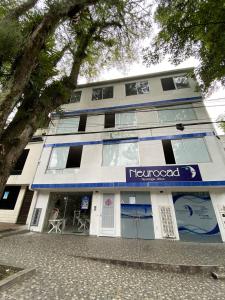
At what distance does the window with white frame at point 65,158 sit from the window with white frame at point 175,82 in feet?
27.2

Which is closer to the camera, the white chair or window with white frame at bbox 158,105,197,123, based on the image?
the white chair

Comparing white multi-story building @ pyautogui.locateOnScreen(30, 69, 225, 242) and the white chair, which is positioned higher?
white multi-story building @ pyautogui.locateOnScreen(30, 69, 225, 242)

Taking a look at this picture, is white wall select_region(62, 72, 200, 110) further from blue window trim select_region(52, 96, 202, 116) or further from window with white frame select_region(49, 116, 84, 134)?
window with white frame select_region(49, 116, 84, 134)

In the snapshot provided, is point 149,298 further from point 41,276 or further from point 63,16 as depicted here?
point 63,16

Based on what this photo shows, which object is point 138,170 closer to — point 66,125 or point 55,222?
point 55,222

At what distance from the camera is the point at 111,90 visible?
13.2 m

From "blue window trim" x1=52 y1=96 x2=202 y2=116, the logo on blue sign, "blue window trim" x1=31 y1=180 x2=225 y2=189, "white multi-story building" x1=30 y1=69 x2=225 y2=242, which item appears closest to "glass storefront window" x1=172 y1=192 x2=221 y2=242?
"white multi-story building" x1=30 y1=69 x2=225 y2=242

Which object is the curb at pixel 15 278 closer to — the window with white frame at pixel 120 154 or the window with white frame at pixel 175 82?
the window with white frame at pixel 120 154

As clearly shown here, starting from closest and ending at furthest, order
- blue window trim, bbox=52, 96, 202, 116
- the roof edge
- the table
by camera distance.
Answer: the table
blue window trim, bbox=52, 96, 202, 116
the roof edge

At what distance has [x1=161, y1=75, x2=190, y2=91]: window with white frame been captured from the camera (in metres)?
11.7

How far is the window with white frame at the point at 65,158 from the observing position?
401 inches

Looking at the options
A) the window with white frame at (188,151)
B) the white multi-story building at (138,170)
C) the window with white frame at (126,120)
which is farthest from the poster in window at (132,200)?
the window with white frame at (126,120)

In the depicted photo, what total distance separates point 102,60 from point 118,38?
178cm

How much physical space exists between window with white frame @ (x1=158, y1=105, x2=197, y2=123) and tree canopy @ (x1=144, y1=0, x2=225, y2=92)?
2.07m
